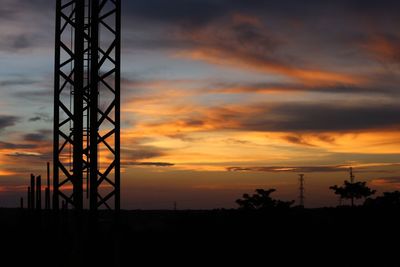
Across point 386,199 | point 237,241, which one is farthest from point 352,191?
point 237,241

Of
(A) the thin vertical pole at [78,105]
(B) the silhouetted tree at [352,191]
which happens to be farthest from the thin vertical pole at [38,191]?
(B) the silhouetted tree at [352,191]

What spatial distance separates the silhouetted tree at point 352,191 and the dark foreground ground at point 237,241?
4084 centimetres

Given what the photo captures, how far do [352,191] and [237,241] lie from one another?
180 feet

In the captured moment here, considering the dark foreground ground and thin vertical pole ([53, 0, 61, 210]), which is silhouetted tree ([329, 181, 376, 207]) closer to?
the dark foreground ground

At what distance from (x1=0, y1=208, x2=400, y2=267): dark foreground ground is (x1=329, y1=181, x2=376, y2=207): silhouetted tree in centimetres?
4084

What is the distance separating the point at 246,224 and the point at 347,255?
21.2 feet

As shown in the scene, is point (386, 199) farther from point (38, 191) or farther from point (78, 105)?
point (78, 105)

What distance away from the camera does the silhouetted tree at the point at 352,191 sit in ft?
289

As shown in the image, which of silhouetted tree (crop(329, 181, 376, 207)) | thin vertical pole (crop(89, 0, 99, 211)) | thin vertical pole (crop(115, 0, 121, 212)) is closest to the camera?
thin vertical pole (crop(115, 0, 121, 212))

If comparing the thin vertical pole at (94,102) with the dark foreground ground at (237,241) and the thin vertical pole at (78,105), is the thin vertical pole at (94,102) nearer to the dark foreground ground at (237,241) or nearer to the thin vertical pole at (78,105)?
the thin vertical pole at (78,105)

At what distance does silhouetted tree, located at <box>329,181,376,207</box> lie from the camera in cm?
8806

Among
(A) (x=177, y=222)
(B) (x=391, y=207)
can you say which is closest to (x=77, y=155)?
(A) (x=177, y=222)

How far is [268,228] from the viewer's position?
3944 cm

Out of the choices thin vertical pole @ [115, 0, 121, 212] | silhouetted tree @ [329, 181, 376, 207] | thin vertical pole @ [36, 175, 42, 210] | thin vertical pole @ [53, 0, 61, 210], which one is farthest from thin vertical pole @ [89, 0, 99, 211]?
silhouetted tree @ [329, 181, 376, 207]
